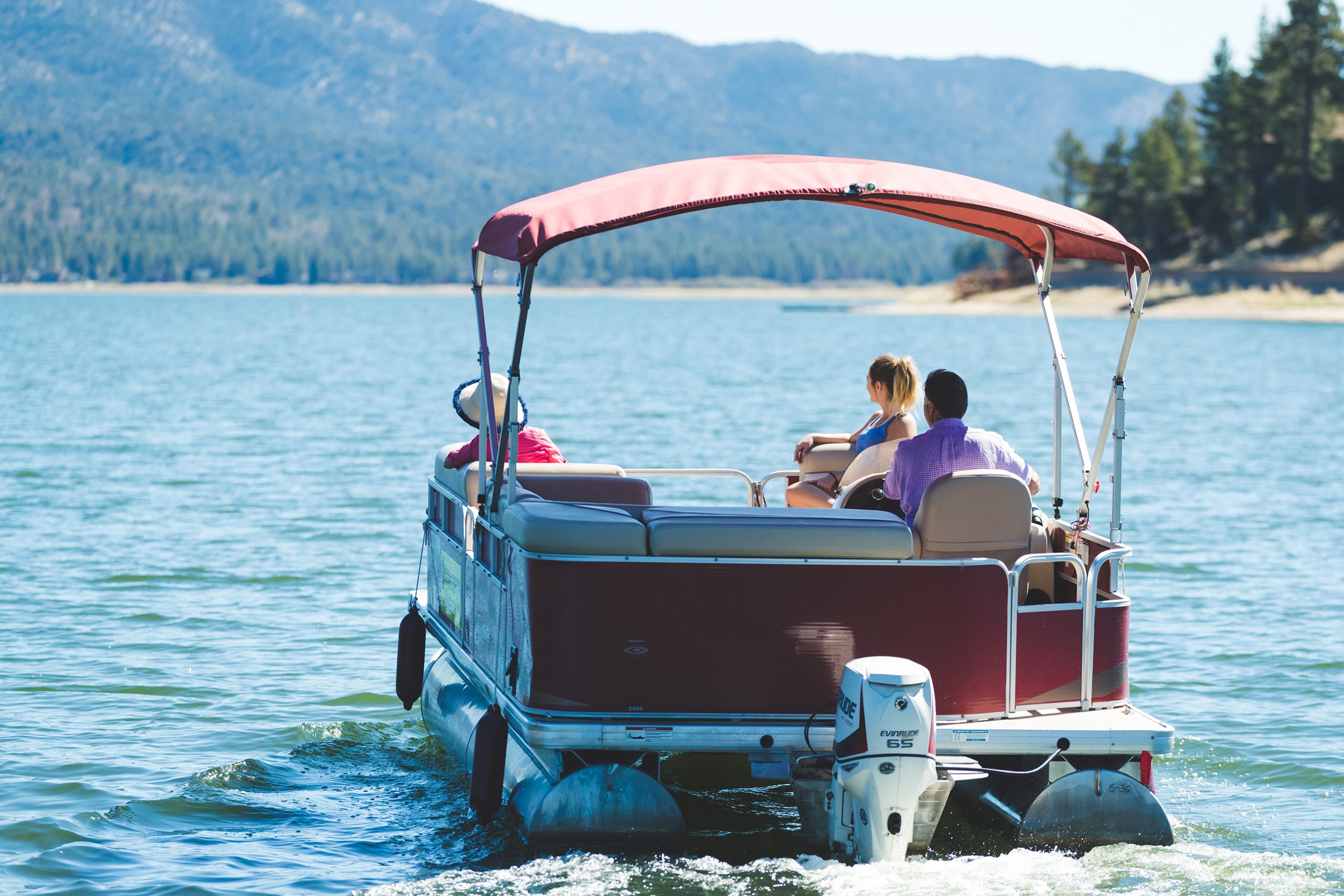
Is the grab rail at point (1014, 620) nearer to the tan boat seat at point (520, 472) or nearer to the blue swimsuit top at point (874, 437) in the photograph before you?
the blue swimsuit top at point (874, 437)

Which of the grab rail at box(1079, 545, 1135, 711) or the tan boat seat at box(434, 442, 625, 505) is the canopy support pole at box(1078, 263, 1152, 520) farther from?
the tan boat seat at box(434, 442, 625, 505)

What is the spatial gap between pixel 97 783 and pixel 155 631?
3.50 m

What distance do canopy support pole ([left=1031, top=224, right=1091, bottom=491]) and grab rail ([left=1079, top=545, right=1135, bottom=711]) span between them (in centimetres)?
67

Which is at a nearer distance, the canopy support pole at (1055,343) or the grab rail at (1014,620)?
the grab rail at (1014,620)

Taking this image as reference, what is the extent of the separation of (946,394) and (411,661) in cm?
341

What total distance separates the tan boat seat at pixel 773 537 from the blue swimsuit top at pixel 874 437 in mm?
1744

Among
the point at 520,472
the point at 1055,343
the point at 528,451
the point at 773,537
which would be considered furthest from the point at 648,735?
the point at 1055,343

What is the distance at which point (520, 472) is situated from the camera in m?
6.71

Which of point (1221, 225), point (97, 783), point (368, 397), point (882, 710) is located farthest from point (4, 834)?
point (1221, 225)

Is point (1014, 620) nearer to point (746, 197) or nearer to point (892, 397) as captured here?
point (746, 197)

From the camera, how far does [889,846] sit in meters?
5.16

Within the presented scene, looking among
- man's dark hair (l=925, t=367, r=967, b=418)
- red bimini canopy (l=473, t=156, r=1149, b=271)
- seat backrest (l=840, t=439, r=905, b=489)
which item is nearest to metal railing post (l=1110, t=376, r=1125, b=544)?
red bimini canopy (l=473, t=156, r=1149, b=271)

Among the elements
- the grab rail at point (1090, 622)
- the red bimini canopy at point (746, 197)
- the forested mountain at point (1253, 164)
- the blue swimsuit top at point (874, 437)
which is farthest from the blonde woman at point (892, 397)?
the forested mountain at point (1253, 164)

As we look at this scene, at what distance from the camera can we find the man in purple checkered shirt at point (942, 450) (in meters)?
5.93
